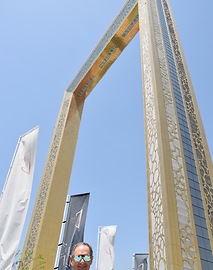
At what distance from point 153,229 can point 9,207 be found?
1970 mm

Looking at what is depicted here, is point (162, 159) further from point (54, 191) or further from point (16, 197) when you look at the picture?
point (54, 191)

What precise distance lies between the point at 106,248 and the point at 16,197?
5923 millimetres

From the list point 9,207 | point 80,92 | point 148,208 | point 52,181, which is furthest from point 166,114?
point 80,92

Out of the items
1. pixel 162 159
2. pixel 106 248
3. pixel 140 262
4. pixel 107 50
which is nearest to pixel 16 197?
pixel 162 159

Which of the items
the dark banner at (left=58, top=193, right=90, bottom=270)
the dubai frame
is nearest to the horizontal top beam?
the dubai frame

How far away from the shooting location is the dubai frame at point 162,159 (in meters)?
3.78

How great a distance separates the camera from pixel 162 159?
4293mm

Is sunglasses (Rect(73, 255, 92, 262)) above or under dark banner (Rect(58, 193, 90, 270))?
under

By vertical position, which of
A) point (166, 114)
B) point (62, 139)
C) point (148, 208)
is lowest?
point (148, 208)

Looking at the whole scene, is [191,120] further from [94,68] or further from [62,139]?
[94,68]

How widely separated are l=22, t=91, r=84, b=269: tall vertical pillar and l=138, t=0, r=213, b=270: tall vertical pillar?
128 inches

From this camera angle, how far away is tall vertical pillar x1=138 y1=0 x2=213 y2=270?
12.1 feet

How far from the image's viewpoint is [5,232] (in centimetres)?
342

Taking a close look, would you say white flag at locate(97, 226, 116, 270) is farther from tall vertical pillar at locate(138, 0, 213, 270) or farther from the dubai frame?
tall vertical pillar at locate(138, 0, 213, 270)
